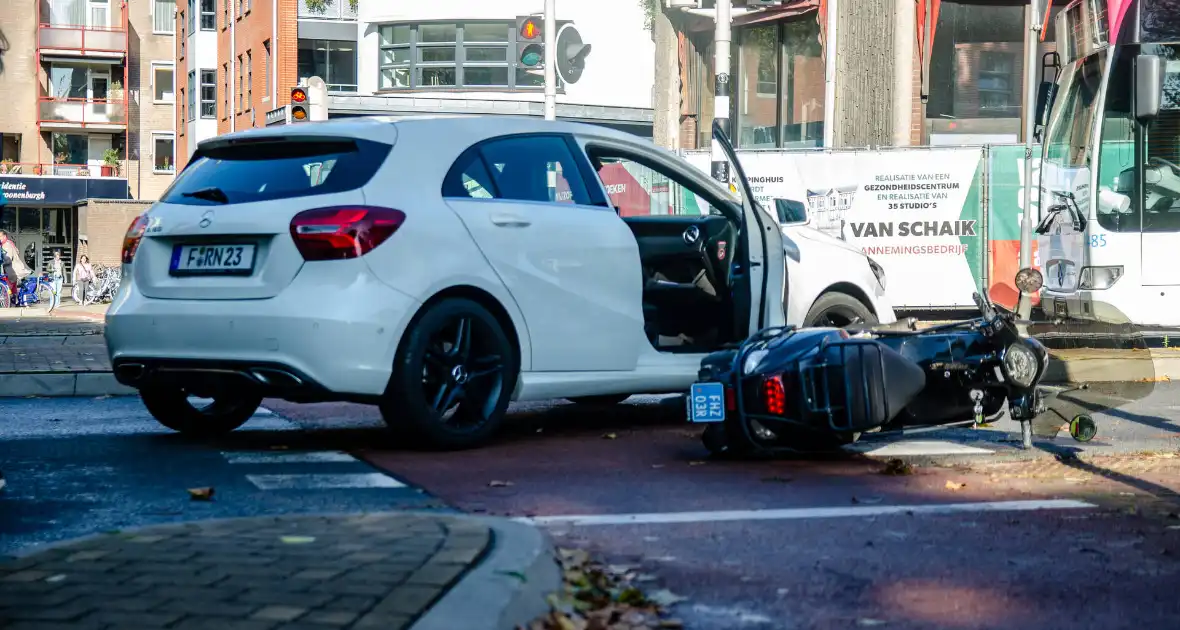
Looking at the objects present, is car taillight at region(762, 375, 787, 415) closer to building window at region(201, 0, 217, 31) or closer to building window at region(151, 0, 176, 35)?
building window at region(201, 0, 217, 31)

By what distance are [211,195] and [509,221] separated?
4.62ft

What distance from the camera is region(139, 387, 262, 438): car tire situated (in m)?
8.38

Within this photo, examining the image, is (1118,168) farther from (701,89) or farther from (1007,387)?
(701,89)

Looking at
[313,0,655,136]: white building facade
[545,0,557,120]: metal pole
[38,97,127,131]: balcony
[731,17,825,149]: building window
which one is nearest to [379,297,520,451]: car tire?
[545,0,557,120]: metal pole

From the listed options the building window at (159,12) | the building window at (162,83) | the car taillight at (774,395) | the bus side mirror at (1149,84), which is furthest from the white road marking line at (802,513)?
the building window at (159,12)

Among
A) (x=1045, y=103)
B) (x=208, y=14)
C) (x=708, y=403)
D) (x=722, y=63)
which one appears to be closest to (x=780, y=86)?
(x=722, y=63)

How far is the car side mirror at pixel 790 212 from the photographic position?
9881 millimetres

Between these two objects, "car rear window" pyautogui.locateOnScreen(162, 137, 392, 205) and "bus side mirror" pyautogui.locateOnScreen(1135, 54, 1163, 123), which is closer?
"car rear window" pyautogui.locateOnScreen(162, 137, 392, 205)

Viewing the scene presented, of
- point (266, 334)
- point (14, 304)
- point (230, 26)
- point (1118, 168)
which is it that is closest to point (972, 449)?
point (266, 334)

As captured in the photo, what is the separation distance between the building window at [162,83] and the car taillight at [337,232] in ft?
200

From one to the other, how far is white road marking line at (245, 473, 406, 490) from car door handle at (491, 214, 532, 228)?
5.09 feet

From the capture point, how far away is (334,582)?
407 cm

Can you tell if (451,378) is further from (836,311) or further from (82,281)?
(82,281)

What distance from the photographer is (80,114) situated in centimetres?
6400
